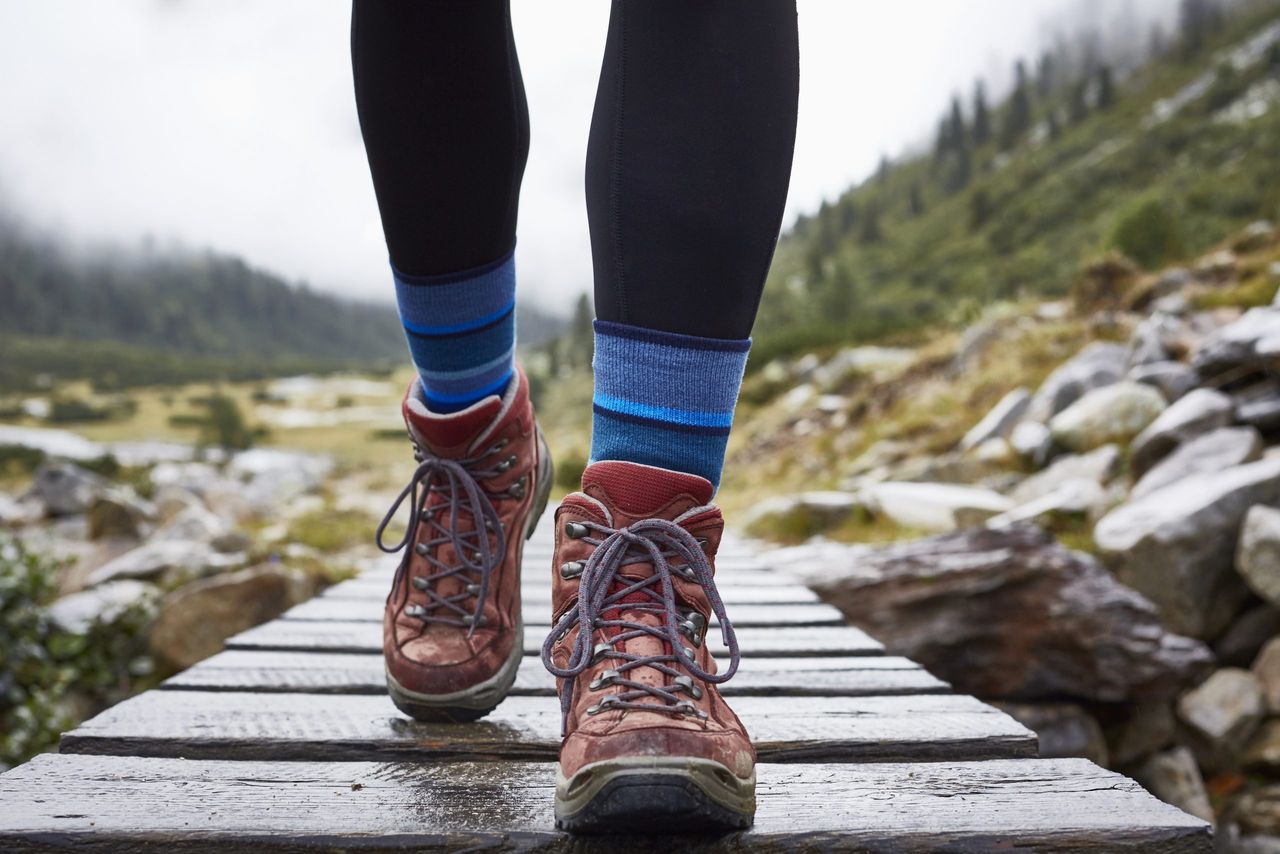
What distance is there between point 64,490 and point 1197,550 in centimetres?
1429

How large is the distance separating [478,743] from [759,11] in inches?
35.3

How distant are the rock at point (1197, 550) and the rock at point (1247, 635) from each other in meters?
0.04

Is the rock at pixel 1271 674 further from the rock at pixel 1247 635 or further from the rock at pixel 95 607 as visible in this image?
the rock at pixel 95 607

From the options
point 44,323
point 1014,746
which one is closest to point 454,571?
point 1014,746

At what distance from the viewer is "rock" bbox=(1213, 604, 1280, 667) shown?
10.8 ft

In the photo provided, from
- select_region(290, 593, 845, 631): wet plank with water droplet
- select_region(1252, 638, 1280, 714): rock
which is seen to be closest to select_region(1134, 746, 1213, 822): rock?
select_region(1252, 638, 1280, 714): rock

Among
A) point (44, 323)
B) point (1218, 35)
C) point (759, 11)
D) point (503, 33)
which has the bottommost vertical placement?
point (759, 11)

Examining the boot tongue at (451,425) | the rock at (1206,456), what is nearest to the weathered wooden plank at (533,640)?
the boot tongue at (451,425)

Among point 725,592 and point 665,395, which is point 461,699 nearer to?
point 665,395

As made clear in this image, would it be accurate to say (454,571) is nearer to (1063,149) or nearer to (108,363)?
(1063,149)

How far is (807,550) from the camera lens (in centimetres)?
457

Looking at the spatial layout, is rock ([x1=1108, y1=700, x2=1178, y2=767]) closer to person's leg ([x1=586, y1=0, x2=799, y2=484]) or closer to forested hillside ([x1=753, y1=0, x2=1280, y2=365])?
person's leg ([x1=586, y1=0, x2=799, y2=484])

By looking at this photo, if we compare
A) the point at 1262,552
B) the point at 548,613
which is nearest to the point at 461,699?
the point at 548,613

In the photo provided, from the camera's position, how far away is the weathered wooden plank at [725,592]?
231cm
